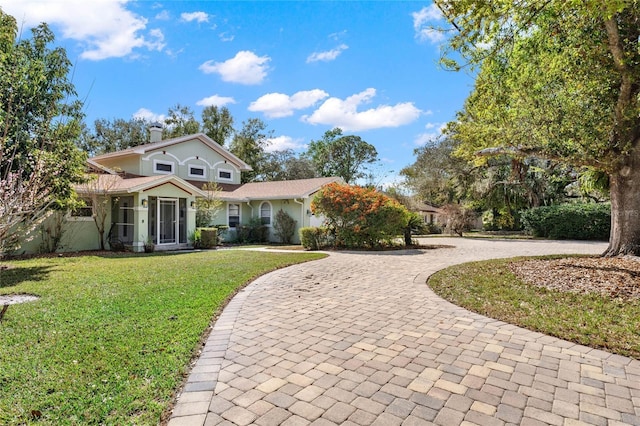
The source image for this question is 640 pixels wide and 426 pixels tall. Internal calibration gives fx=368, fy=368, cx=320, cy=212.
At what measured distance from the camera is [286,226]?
2034 cm

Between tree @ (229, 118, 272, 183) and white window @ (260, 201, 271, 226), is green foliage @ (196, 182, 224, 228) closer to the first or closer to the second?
white window @ (260, 201, 271, 226)

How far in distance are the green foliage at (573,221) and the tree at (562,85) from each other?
1322 centimetres

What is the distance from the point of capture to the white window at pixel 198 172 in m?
22.0

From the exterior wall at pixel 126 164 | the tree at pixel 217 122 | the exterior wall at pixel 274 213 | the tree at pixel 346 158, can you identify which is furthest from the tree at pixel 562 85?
the tree at pixel 346 158

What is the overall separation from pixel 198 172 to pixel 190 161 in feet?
2.74

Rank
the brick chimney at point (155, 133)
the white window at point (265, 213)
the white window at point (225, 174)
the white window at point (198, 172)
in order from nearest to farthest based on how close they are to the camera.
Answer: the white window at point (265, 213), the white window at point (198, 172), the brick chimney at point (155, 133), the white window at point (225, 174)

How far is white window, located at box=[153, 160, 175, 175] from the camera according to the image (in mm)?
20266

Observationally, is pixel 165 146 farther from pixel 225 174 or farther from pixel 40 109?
pixel 40 109

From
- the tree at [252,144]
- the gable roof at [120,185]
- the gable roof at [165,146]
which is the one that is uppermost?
the tree at [252,144]

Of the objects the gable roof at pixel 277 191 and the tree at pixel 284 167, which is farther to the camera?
the tree at pixel 284 167

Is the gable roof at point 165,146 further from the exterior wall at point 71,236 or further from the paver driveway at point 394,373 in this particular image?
the paver driveway at point 394,373

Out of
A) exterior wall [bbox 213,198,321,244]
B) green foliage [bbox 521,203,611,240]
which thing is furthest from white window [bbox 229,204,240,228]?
green foliage [bbox 521,203,611,240]

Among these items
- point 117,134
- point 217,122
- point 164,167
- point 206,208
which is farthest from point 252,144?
point 206,208

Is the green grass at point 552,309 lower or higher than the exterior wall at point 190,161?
lower
